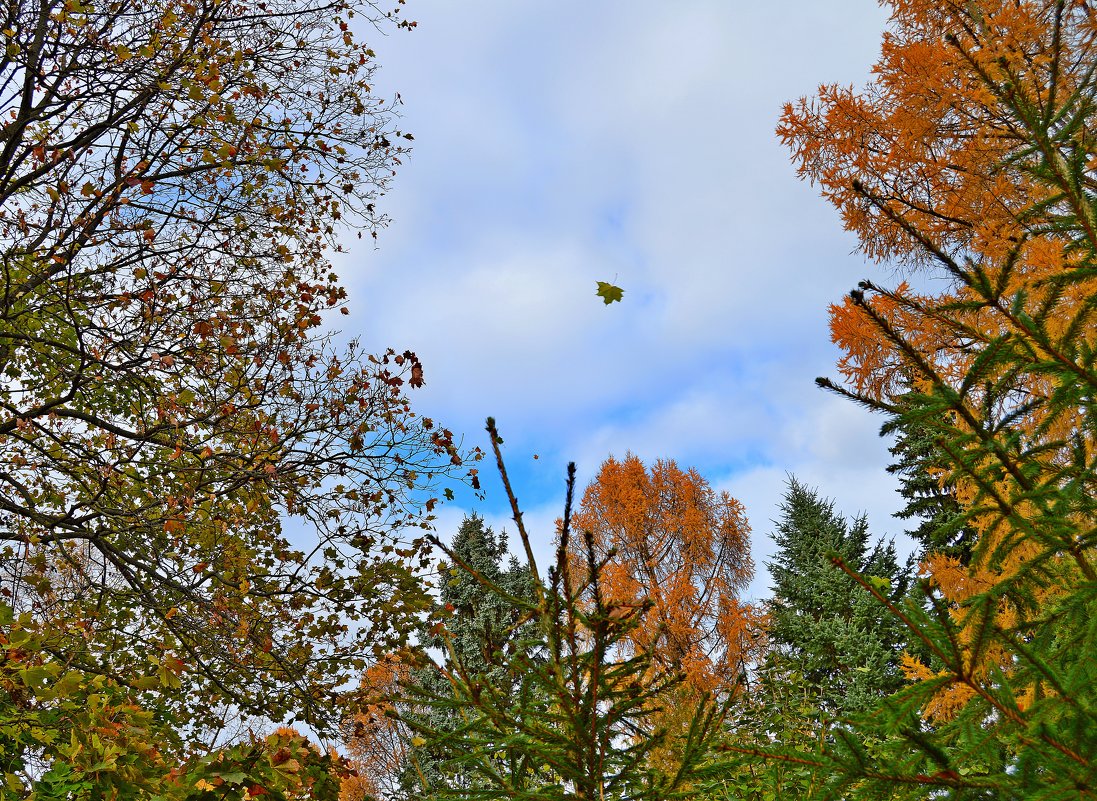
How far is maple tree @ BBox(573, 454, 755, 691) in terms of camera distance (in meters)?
15.7

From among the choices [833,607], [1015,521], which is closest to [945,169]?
[1015,521]

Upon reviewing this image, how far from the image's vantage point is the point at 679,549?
696 inches

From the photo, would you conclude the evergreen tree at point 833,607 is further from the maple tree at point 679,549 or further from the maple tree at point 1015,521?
the maple tree at point 1015,521

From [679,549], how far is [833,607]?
12.2ft

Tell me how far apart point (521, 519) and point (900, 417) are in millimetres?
1113

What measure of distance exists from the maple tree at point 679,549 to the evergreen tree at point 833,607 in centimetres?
145

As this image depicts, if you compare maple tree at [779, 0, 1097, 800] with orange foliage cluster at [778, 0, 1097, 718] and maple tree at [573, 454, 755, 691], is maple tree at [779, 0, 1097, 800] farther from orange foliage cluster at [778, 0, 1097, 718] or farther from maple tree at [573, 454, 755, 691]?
maple tree at [573, 454, 755, 691]

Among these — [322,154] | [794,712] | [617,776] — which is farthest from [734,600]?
[617,776]

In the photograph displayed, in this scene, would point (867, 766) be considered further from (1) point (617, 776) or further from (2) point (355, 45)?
(2) point (355, 45)

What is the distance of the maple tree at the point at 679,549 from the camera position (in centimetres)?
1570

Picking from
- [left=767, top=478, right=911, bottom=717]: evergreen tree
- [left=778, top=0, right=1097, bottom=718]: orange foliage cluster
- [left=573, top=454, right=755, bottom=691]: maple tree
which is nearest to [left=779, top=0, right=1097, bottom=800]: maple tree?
[left=778, top=0, right=1097, bottom=718]: orange foliage cluster

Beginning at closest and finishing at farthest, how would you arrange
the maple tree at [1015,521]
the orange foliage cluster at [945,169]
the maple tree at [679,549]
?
the maple tree at [1015,521] → the orange foliage cluster at [945,169] → the maple tree at [679,549]

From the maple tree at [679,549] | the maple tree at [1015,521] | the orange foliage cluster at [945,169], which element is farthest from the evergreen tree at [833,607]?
the maple tree at [1015,521]

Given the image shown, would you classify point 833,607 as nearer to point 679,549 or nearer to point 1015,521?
point 679,549
